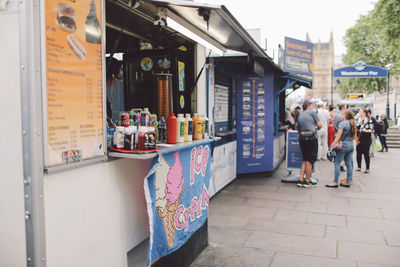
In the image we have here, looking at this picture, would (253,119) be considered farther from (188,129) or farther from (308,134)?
(188,129)

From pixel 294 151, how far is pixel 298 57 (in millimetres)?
3073

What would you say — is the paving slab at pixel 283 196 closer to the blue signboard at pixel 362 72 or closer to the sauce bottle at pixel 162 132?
the sauce bottle at pixel 162 132

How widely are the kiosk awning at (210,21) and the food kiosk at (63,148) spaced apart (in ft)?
0.07

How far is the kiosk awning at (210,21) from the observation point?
289 centimetres

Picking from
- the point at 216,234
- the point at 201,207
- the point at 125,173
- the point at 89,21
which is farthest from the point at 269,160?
the point at 89,21

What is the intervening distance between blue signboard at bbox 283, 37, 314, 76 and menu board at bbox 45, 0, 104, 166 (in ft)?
26.6

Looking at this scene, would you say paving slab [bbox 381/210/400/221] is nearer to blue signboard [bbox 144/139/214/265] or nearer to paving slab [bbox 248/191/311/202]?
paving slab [bbox 248/191/311/202]

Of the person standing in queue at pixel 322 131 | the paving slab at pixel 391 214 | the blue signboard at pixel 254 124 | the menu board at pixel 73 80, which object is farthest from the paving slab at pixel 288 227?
the person standing in queue at pixel 322 131

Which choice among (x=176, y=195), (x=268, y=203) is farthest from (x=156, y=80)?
(x=268, y=203)

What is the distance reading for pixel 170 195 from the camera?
3.29m

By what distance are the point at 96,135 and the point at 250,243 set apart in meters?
3.07

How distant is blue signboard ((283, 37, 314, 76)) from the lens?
9884 mm

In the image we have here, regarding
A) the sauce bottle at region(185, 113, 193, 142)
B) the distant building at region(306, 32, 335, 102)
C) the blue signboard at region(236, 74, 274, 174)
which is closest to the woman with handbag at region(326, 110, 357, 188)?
the blue signboard at region(236, 74, 274, 174)

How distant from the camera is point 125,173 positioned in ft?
9.57
